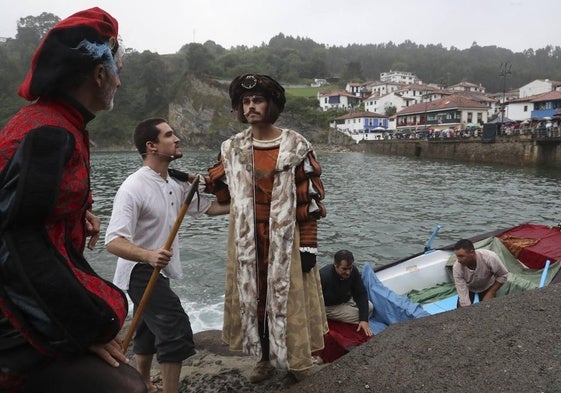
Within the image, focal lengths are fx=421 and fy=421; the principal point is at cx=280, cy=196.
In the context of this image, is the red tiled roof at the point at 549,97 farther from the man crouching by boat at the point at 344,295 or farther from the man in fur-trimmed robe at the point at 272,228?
→ the man in fur-trimmed robe at the point at 272,228

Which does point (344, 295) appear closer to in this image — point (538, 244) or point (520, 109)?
point (538, 244)

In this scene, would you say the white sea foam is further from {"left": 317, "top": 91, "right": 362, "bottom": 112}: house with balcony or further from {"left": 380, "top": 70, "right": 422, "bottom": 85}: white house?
{"left": 380, "top": 70, "right": 422, "bottom": 85}: white house

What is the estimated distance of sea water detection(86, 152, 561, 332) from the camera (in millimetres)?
9742

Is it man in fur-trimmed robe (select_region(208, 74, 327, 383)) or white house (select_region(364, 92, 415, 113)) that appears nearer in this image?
man in fur-trimmed robe (select_region(208, 74, 327, 383))

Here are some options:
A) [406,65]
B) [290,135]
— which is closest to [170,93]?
[406,65]

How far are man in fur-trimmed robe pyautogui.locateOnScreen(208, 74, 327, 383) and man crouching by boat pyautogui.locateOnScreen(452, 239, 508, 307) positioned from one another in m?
3.42

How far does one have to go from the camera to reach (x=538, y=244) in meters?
7.08

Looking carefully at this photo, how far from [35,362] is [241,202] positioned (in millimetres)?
1868

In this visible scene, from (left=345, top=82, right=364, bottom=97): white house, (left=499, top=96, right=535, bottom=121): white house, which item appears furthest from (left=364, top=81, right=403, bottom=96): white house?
(left=499, top=96, right=535, bottom=121): white house

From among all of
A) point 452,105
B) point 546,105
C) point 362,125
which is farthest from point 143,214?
point 362,125

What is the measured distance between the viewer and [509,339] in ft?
11.5

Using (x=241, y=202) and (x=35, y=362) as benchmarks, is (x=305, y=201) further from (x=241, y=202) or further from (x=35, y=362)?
(x=35, y=362)

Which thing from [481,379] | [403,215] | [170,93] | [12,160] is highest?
[170,93]

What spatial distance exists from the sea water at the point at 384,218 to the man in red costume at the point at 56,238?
18.2 feet
